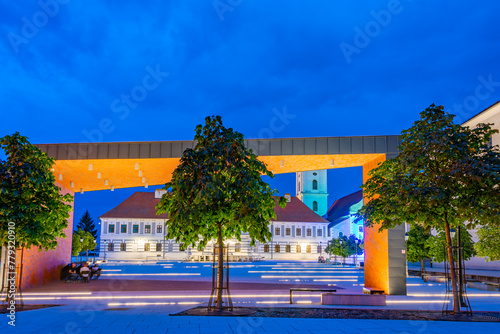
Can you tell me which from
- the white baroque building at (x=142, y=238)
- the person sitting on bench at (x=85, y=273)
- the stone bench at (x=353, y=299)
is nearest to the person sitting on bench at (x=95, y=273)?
the person sitting on bench at (x=85, y=273)

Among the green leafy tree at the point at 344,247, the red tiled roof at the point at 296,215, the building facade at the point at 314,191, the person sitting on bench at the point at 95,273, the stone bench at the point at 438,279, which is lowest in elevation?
the stone bench at the point at 438,279

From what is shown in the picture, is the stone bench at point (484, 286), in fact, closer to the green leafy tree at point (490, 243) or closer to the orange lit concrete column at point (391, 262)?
the green leafy tree at point (490, 243)

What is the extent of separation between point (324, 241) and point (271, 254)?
9.85 meters

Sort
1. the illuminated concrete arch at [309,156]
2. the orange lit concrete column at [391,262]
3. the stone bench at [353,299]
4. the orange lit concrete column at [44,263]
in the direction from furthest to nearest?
1. the orange lit concrete column at [44,263]
2. the illuminated concrete arch at [309,156]
3. the orange lit concrete column at [391,262]
4. the stone bench at [353,299]

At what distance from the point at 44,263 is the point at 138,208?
47768 mm

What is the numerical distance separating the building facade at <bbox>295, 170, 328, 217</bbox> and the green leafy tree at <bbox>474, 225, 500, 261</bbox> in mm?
70740

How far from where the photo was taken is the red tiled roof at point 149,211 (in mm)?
70625

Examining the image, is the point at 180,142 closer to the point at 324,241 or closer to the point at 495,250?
the point at 495,250

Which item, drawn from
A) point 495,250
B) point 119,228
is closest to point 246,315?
point 495,250

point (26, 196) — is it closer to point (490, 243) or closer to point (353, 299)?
point (353, 299)

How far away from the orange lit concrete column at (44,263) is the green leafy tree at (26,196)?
7.34m

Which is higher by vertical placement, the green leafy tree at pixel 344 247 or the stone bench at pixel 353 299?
the green leafy tree at pixel 344 247

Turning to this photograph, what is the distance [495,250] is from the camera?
76.9ft

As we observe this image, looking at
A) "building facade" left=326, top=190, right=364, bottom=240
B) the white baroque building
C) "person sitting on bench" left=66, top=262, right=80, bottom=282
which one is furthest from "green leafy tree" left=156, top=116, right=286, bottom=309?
"building facade" left=326, top=190, right=364, bottom=240
